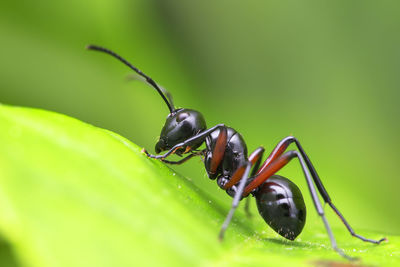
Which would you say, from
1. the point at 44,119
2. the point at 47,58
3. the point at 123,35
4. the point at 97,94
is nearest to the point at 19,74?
the point at 47,58

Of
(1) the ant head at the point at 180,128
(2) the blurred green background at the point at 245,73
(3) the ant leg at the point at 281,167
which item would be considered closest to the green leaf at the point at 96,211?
(3) the ant leg at the point at 281,167

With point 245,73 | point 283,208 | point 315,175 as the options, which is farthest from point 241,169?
point 245,73

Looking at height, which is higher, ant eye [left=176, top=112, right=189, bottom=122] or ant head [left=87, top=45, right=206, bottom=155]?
ant eye [left=176, top=112, right=189, bottom=122]

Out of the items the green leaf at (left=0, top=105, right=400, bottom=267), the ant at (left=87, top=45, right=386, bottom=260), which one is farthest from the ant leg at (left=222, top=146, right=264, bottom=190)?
the green leaf at (left=0, top=105, right=400, bottom=267)

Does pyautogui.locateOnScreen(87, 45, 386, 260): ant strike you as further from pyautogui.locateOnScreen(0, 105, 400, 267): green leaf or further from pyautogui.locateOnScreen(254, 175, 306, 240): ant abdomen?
pyautogui.locateOnScreen(0, 105, 400, 267): green leaf

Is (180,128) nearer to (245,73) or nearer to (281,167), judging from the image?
(281,167)

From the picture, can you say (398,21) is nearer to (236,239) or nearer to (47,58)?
(47,58)

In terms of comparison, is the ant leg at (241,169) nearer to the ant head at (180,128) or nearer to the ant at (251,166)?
the ant at (251,166)
